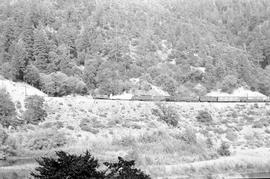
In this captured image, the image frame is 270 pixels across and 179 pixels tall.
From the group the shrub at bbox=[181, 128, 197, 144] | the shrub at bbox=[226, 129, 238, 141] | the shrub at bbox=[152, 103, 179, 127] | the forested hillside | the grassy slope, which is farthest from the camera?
the forested hillside

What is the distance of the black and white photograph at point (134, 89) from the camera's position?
3859cm

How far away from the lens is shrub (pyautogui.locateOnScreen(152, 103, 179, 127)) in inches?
2339

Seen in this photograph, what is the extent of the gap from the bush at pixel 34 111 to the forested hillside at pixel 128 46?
1937 centimetres

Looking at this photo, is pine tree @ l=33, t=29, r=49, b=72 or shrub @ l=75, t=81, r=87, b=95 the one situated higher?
pine tree @ l=33, t=29, r=49, b=72

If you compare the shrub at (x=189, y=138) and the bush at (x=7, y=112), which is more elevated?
the bush at (x=7, y=112)

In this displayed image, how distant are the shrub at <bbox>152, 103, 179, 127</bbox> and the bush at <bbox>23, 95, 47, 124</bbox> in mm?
15690

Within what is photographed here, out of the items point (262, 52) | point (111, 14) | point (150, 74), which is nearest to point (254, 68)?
point (262, 52)

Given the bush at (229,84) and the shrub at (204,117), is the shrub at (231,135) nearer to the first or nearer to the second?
the shrub at (204,117)

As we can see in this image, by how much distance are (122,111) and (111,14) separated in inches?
2291

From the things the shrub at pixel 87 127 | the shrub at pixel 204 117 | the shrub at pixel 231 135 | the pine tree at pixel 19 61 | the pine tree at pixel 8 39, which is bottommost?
the shrub at pixel 231 135

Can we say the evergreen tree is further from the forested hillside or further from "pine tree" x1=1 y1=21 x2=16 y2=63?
"pine tree" x1=1 y1=21 x2=16 y2=63

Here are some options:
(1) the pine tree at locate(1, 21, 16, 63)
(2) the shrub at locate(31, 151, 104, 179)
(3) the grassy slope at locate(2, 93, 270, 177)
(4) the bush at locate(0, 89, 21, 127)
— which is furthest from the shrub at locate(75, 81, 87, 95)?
(2) the shrub at locate(31, 151, 104, 179)

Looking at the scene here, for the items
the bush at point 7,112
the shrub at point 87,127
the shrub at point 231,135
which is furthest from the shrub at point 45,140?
the shrub at point 231,135

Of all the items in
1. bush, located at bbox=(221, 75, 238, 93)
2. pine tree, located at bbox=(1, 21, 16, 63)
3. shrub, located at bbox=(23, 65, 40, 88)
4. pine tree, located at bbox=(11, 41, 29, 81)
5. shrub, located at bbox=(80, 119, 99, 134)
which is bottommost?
shrub, located at bbox=(80, 119, 99, 134)
